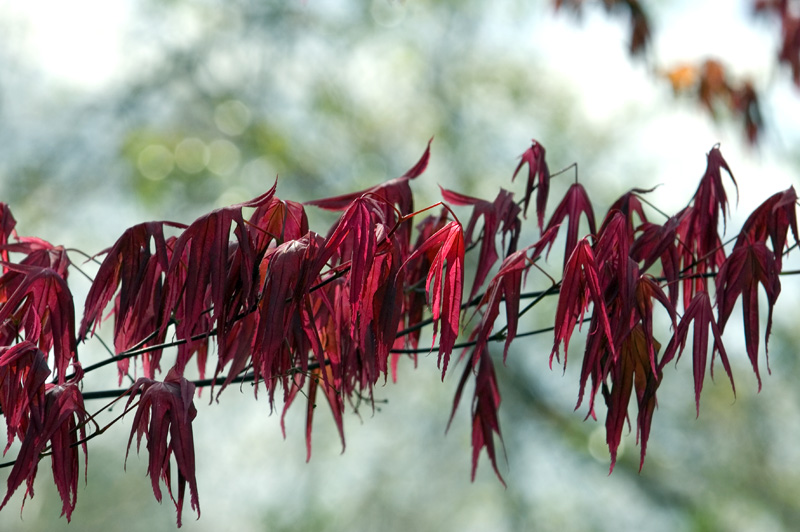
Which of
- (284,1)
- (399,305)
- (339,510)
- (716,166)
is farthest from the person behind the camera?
(284,1)

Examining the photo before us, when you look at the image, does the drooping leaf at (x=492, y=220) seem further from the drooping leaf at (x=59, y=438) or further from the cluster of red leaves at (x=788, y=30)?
the cluster of red leaves at (x=788, y=30)

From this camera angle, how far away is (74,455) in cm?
75

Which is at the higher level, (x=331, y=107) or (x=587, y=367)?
(x=331, y=107)

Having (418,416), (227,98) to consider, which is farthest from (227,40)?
(418,416)

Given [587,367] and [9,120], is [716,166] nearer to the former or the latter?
[587,367]

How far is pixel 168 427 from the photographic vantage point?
0.71m

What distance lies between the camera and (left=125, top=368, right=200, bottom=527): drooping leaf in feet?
2.20

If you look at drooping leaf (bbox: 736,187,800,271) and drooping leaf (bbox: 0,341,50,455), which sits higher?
drooping leaf (bbox: 736,187,800,271)

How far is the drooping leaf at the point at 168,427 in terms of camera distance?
672 mm

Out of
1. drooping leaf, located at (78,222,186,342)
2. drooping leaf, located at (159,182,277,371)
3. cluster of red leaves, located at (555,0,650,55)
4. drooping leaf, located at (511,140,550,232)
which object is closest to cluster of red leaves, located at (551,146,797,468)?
drooping leaf, located at (511,140,550,232)

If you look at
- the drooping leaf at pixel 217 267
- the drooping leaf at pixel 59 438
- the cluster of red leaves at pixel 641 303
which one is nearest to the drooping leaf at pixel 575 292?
the cluster of red leaves at pixel 641 303

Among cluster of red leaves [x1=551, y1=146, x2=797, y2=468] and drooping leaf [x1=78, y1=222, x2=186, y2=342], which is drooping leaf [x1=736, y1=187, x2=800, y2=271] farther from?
drooping leaf [x1=78, y1=222, x2=186, y2=342]

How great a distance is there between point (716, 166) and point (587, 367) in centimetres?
33

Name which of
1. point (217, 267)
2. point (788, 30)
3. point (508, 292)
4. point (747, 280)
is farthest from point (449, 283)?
point (788, 30)
